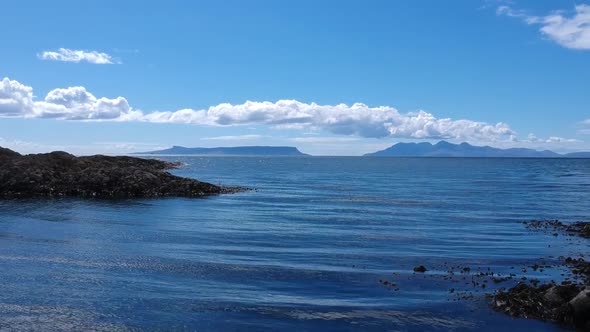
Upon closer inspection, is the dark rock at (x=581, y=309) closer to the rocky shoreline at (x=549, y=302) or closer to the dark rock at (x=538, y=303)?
the rocky shoreline at (x=549, y=302)

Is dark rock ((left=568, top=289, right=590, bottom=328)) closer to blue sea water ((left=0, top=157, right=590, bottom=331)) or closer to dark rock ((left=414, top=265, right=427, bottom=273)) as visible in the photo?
blue sea water ((left=0, top=157, right=590, bottom=331))

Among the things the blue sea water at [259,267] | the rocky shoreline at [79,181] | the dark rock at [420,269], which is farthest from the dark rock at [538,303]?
the rocky shoreline at [79,181]

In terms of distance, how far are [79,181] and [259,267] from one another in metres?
48.8

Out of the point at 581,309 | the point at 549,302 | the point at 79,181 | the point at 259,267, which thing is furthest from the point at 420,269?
the point at 79,181

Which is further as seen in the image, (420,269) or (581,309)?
(420,269)

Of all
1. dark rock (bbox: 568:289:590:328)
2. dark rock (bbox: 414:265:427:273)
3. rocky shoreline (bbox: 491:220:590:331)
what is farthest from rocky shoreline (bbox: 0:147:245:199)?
dark rock (bbox: 568:289:590:328)

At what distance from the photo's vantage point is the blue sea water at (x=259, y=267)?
17.8 meters

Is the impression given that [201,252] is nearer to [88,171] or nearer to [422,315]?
A: [422,315]

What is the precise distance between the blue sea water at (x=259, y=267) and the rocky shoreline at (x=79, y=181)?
1185cm

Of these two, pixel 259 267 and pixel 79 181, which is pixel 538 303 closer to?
pixel 259 267

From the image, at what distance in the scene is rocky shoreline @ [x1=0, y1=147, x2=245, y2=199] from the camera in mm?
63406

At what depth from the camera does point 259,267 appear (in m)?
25.6

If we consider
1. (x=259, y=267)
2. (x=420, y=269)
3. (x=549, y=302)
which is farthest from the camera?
(x=259, y=267)

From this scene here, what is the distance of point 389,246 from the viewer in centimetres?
3272
